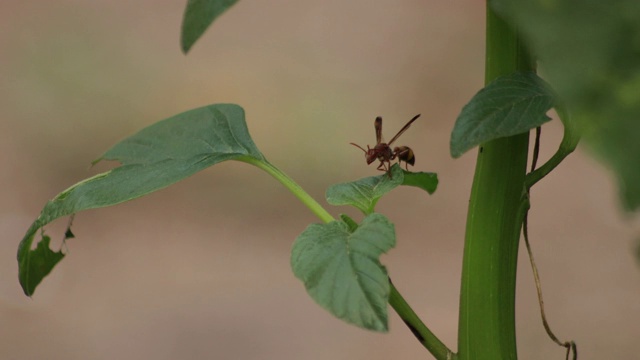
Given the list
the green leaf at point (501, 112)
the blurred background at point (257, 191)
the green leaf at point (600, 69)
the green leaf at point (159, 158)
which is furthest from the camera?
the blurred background at point (257, 191)

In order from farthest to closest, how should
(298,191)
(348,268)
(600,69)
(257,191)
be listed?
1. (257,191)
2. (298,191)
3. (348,268)
4. (600,69)

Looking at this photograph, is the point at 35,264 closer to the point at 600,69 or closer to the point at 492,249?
the point at 492,249

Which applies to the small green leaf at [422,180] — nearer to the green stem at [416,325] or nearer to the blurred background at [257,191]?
the green stem at [416,325]

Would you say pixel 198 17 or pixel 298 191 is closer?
pixel 198 17

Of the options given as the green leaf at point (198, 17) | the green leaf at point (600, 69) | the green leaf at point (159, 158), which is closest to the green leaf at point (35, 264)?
the green leaf at point (159, 158)

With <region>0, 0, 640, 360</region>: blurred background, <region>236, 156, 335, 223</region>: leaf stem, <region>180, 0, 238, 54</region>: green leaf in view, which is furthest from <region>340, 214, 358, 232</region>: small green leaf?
<region>0, 0, 640, 360</region>: blurred background

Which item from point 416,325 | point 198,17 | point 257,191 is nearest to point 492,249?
point 416,325
